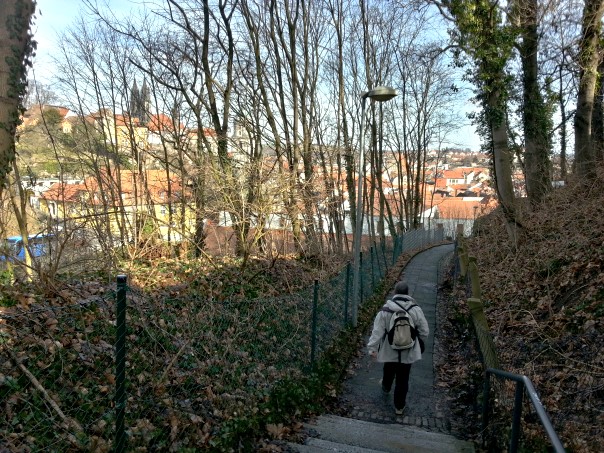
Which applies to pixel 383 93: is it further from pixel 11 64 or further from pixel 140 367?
pixel 140 367

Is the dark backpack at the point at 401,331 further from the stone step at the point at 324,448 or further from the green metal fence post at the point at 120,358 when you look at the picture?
the green metal fence post at the point at 120,358

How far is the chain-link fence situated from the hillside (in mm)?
2765

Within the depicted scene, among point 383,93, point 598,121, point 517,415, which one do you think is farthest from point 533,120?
point 517,415

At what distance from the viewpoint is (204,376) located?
5000 millimetres

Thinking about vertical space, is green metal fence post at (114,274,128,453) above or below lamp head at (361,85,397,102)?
below

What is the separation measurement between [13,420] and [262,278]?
7358mm

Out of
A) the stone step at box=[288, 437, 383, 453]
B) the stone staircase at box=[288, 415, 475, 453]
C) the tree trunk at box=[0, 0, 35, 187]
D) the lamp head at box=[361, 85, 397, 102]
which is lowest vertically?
the stone staircase at box=[288, 415, 475, 453]

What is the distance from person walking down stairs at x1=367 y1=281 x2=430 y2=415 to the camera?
6.25 meters

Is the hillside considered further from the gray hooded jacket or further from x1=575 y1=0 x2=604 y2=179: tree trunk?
the gray hooded jacket

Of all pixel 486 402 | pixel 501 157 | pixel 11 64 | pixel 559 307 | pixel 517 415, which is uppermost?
pixel 501 157

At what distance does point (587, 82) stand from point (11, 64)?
13426mm

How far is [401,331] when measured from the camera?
246 inches

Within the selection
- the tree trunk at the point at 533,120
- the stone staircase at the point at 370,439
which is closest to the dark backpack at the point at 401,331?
the stone staircase at the point at 370,439

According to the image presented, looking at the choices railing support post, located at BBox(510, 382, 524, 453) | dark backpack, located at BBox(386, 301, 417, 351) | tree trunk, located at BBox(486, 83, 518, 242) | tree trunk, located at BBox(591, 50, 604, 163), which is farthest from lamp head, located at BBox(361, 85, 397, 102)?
tree trunk, located at BBox(591, 50, 604, 163)
